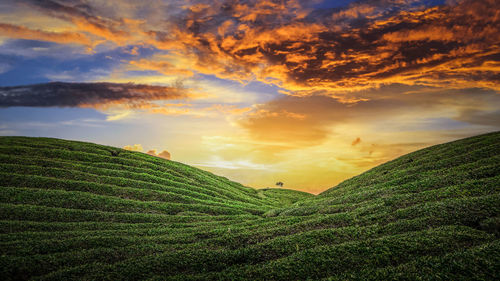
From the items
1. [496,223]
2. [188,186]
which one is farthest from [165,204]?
[496,223]

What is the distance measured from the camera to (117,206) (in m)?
37.0

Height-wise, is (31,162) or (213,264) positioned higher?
(31,162)

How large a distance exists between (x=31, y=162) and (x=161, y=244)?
34439 mm

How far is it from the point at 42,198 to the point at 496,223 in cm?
4721

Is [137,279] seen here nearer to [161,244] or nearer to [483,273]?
[161,244]

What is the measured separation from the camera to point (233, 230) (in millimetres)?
29344

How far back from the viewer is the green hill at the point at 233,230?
16.4 meters

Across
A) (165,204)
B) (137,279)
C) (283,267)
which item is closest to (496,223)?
(283,267)

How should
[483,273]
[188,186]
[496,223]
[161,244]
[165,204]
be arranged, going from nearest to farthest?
[483,273] → [496,223] → [161,244] → [165,204] → [188,186]

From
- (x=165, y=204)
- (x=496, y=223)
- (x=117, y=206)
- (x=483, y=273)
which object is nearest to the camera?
(x=483, y=273)

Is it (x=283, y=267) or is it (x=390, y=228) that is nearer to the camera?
(x=283, y=267)

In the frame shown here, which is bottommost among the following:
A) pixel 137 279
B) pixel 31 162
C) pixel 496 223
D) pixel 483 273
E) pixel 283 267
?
pixel 137 279

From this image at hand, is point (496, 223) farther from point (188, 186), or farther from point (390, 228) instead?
point (188, 186)

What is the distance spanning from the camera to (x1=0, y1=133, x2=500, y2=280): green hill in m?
16.4
